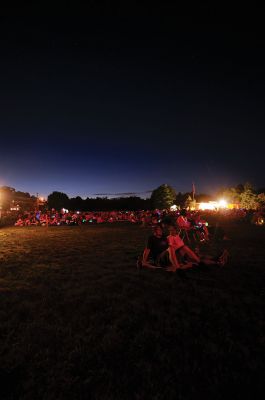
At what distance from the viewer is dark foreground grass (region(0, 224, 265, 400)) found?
273 centimetres

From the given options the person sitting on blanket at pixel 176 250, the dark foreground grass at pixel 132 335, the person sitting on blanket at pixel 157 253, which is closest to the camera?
the dark foreground grass at pixel 132 335

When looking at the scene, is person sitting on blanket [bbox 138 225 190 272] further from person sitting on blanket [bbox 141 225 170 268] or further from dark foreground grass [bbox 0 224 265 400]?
dark foreground grass [bbox 0 224 265 400]

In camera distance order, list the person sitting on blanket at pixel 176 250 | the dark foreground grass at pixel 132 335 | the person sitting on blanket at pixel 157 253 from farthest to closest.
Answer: the person sitting on blanket at pixel 157 253
the person sitting on blanket at pixel 176 250
the dark foreground grass at pixel 132 335

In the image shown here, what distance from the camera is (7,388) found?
8.78ft

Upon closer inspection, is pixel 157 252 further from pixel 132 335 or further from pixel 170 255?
pixel 132 335

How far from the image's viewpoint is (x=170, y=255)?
737cm

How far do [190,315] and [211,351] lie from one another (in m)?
1.07

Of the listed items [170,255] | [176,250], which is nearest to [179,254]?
[176,250]

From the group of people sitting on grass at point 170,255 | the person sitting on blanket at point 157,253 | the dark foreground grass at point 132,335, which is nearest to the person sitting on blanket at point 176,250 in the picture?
the group of people sitting on grass at point 170,255

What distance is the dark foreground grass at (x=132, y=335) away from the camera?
2727mm

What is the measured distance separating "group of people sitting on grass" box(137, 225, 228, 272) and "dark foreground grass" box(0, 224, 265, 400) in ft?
1.41

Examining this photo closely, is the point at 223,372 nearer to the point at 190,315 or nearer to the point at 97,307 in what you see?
the point at 190,315

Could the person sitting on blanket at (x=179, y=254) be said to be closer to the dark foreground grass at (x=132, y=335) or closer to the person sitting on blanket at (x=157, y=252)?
the person sitting on blanket at (x=157, y=252)

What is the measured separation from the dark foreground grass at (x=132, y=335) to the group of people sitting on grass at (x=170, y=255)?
429mm
